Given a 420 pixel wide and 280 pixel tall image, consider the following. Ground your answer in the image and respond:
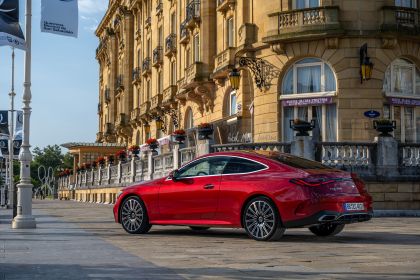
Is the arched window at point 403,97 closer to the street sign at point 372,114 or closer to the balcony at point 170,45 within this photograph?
the street sign at point 372,114

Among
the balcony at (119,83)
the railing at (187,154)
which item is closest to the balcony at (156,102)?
the balcony at (119,83)

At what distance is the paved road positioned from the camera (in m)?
7.82

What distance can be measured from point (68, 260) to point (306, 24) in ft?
66.9

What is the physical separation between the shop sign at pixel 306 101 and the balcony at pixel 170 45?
754 inches

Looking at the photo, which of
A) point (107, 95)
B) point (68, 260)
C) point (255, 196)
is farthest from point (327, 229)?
point (107, 95)

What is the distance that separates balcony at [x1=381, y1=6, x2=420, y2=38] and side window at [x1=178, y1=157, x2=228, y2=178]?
16705 millimetres

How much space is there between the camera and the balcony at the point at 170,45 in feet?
153

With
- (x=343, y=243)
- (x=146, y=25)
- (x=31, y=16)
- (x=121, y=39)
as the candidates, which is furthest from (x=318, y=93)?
(x=121, y=39)

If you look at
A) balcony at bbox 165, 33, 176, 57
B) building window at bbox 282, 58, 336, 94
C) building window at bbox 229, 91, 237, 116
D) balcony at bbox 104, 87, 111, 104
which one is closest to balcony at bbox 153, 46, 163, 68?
balcony at bbox 165, 33, 176, 57

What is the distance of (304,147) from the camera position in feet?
69.5

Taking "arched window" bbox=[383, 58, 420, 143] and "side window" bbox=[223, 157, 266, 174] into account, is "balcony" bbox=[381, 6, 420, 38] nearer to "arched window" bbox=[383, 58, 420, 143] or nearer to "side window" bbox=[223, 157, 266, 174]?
"arched window" bbox=[383, 58, 420, 143]

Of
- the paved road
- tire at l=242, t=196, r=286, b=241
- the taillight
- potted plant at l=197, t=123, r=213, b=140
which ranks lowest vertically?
the paved road

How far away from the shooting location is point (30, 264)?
862 cm

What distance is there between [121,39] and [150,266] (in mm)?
64315
